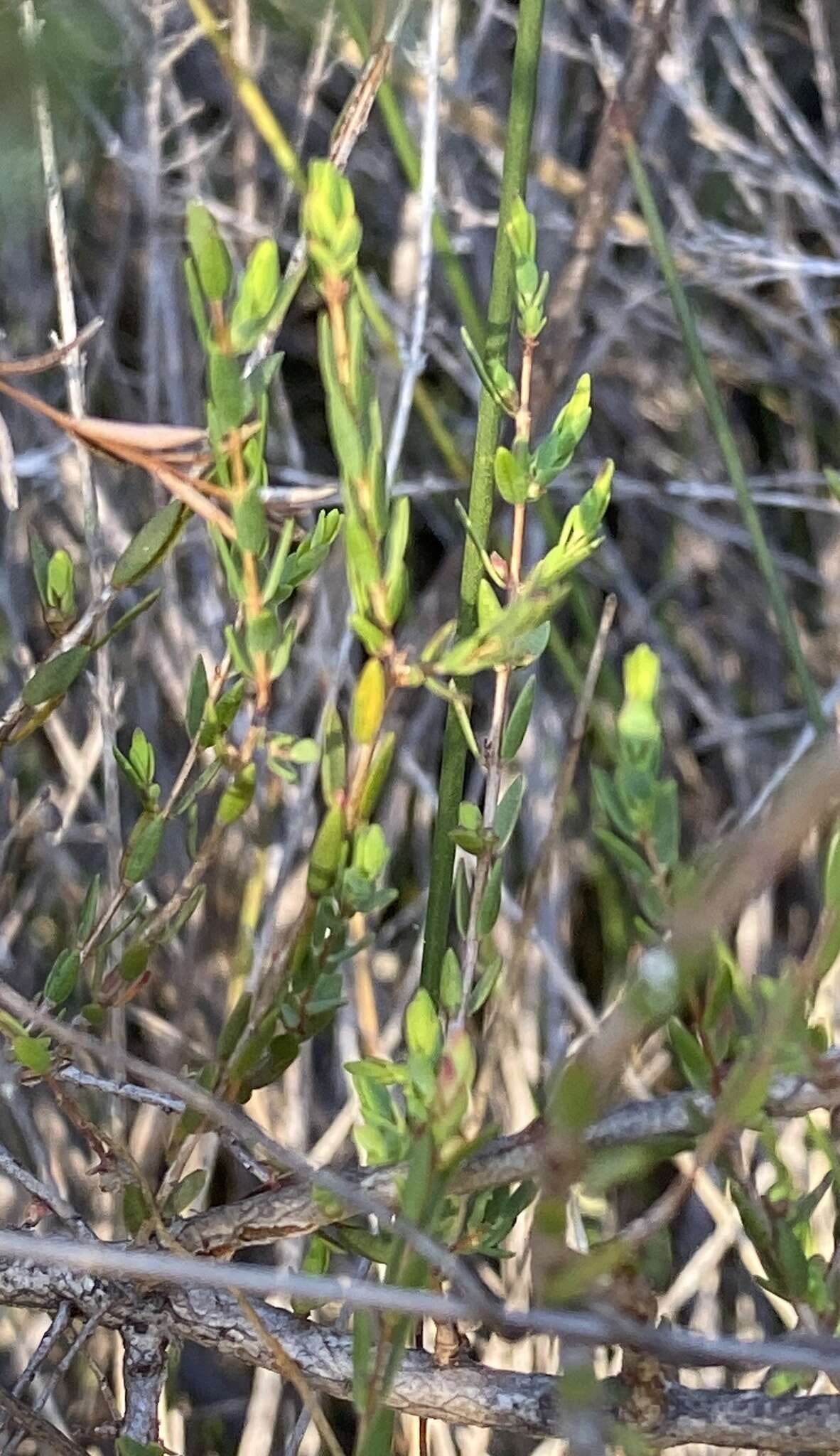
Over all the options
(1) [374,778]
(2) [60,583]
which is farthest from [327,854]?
(2) [60,583]

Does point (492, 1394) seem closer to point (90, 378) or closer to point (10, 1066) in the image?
point (10, 1066)

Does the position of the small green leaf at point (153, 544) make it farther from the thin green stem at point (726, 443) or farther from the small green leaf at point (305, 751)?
the thin green stem at point (726, 443)

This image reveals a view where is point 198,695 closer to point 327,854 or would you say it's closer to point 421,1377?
point 327,854

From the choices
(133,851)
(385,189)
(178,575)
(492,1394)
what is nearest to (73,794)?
(178,575)

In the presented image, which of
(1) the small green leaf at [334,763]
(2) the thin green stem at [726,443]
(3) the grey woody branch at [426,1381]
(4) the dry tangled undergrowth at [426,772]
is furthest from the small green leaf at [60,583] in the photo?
(2) the thin green stem at [726,443]

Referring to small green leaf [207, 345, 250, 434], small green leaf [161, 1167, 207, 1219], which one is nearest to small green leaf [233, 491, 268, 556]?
small green leaf [207, 345, 250, 434]

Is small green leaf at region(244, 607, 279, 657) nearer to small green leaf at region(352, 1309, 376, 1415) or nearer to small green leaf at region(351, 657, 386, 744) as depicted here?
small green leaf at region(351, 657, 386, 744)
